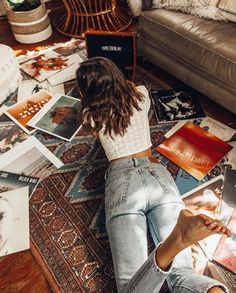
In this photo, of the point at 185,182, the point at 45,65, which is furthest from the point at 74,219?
the point at 45,65

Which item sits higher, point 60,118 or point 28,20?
point 28,20

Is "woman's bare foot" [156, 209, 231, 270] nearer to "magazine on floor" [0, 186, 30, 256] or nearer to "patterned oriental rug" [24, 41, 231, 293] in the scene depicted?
"patterned oriental rug" [24, 41, 231, 293]

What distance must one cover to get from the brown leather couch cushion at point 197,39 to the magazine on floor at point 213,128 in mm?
229

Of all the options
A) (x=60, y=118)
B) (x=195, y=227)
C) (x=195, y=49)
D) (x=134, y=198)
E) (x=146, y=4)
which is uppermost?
(x=146, y=4)

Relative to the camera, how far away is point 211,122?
166cm

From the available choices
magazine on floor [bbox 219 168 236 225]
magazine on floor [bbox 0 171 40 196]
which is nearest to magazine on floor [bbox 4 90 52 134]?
magazine on floor [bbox 0 171 40 196]

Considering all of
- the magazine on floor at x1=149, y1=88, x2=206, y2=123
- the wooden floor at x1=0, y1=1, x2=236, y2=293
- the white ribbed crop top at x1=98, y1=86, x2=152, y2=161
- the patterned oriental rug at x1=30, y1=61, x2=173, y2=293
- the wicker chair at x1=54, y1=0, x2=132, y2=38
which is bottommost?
the wooden floor at x1=0, y1=1, x2=236, y2=293

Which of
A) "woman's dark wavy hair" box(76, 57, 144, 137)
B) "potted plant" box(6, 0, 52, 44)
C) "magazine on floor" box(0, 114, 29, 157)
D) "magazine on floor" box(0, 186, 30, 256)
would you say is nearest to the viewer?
"woman's dark wavy hair" box(76, 57, 144, 137)

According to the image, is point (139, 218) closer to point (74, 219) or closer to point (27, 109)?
point (74, 219)

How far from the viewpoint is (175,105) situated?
68.9 inches

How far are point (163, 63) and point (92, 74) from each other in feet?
2.71

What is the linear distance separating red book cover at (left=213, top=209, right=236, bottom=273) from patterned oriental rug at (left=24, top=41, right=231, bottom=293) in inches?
9.3

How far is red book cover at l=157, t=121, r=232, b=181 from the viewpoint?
1.48 metres

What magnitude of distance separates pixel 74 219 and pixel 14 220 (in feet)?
0.83
